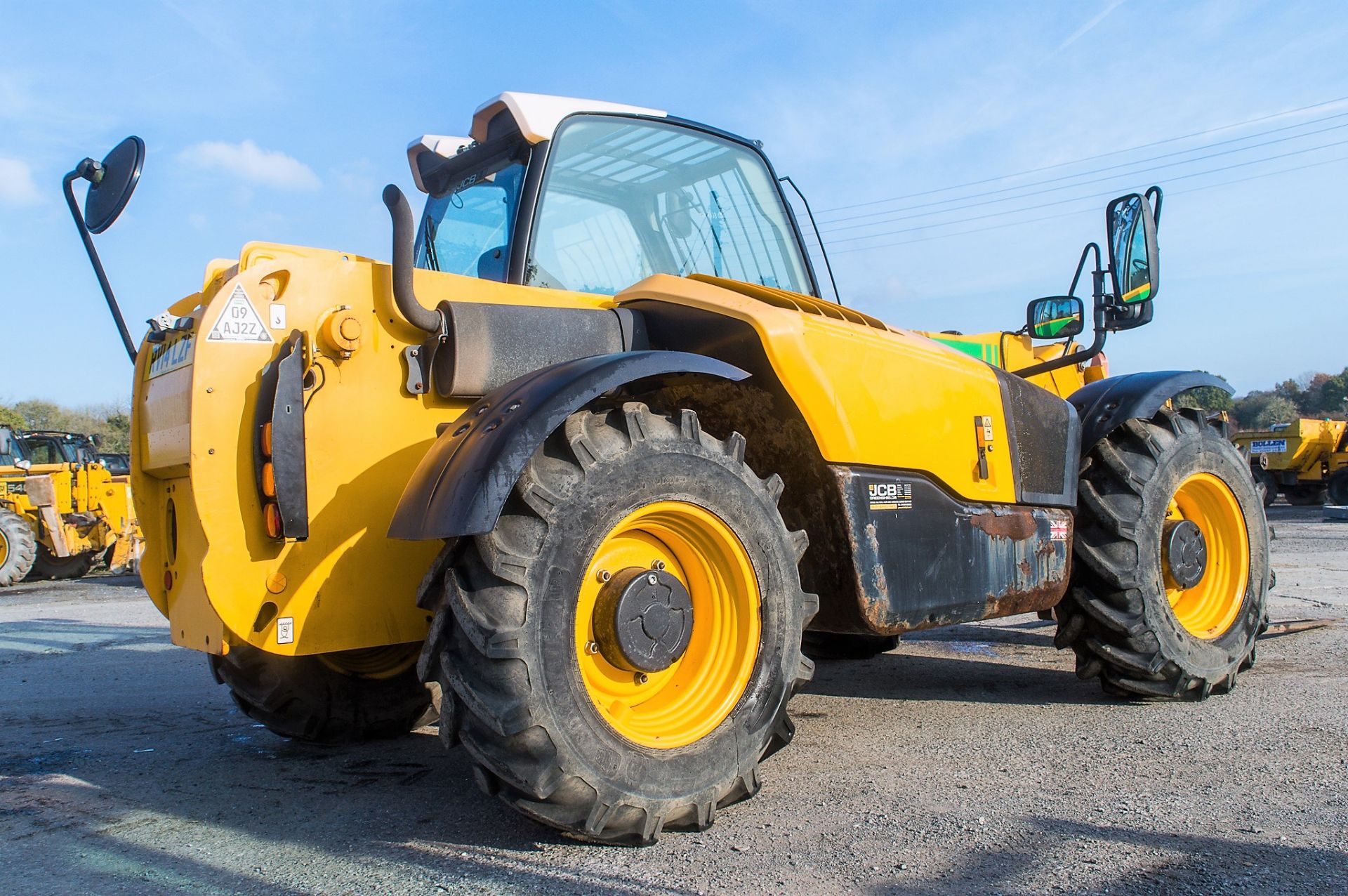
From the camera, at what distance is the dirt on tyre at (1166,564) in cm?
459

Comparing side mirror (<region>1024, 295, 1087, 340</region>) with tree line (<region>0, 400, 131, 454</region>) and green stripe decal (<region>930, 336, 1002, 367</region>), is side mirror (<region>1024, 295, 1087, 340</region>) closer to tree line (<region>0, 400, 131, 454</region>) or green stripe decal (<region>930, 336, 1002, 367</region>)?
green stripe decal (<region>930, 336, 1002, 367</region>)

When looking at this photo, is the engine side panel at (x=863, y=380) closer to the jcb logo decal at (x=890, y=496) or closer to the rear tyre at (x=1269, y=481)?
the jcb logo decal at (x=890, y=496)

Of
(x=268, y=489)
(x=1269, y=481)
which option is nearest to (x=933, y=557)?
(x=268, y=489)

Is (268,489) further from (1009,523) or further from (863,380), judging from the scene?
(1009,523)

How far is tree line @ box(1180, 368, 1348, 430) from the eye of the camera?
48719 mm

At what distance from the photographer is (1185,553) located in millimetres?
4887

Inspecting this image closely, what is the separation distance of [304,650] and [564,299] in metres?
1.48

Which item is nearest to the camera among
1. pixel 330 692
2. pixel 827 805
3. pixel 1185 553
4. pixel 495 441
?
pixel 495 441

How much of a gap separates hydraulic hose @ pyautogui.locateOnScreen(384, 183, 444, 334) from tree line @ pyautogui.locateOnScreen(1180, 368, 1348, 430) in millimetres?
48229

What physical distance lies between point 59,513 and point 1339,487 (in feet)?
91.3

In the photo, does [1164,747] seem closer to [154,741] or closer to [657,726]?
[657,726]

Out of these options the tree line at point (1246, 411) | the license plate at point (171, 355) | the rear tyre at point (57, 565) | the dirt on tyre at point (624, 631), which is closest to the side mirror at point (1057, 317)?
the dirt on tyre at point (624, 631)

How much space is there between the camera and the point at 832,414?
3.65 m

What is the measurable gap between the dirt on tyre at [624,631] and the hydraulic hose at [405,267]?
0.59m
